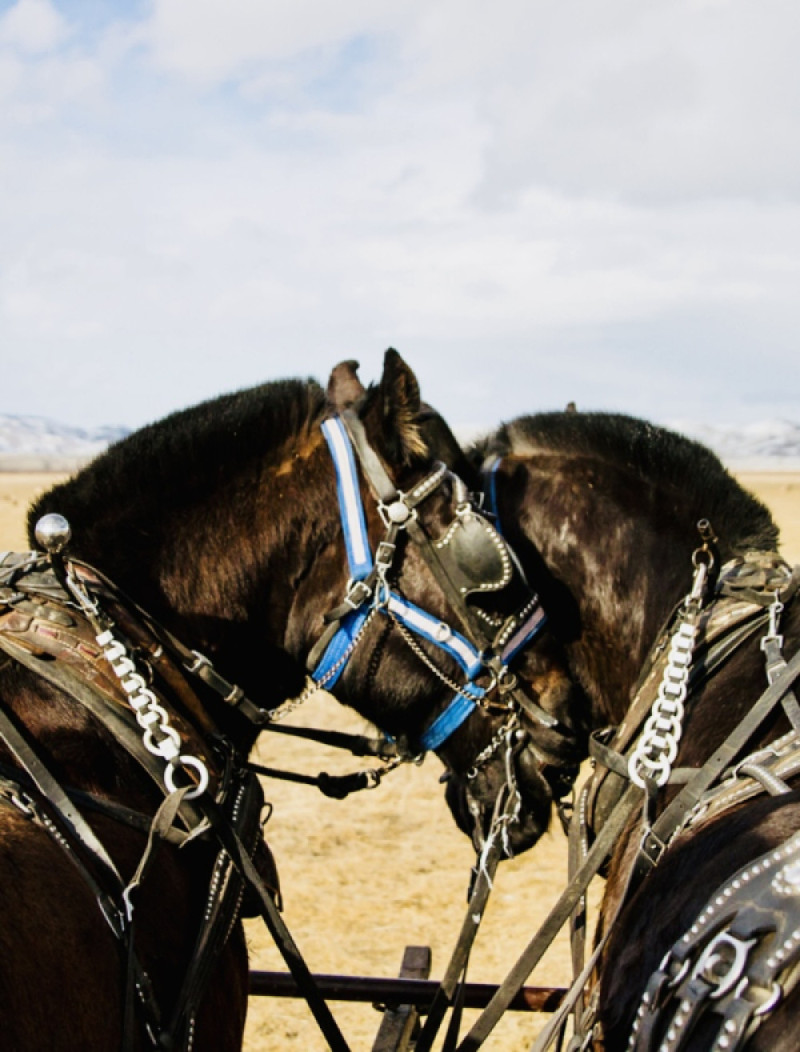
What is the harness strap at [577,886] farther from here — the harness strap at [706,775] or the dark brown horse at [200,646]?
the dark brown horse at [200,646]

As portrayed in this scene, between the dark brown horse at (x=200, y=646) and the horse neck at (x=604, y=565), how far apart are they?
18 centimetres

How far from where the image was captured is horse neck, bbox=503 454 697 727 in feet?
9.49

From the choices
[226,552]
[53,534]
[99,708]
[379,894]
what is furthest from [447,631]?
[379,894]

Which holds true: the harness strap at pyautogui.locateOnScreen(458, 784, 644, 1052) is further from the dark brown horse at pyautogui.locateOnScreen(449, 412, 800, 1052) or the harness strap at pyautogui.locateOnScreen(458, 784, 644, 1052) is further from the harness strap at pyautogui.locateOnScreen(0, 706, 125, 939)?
the harness strap at pyautogui.locateOnScreen(0, 706, 125, 939)

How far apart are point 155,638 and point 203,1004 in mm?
Answer: 854

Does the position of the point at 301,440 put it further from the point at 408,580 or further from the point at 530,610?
the point at 530,610

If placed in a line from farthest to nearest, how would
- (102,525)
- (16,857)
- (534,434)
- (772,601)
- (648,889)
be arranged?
(534,434) < (102,525) < (772,601) < (648,889) < (16,857)

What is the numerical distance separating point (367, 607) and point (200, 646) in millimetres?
472

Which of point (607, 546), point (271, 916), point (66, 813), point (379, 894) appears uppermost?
point (607, 546)

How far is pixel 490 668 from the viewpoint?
2.76 m

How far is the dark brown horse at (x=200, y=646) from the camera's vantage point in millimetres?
2066

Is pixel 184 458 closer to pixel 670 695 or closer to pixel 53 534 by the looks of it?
pixel 53 534

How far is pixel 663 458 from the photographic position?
302 cm

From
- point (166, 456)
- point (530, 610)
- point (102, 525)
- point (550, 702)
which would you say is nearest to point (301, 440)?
point (166, 456)
